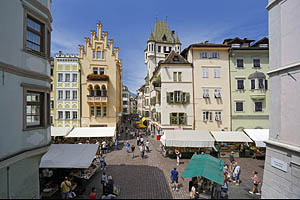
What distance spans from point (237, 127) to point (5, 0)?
80.9ft

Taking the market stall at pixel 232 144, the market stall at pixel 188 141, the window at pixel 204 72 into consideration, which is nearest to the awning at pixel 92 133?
the market stall at pixel 188 141

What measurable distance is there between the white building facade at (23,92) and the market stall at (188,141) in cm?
1200


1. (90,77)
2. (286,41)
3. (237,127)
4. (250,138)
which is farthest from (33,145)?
(237,127)

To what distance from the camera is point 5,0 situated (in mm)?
5672

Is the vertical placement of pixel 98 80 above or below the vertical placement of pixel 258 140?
above

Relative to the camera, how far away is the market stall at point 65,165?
913 cm

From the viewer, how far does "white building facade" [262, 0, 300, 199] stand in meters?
7.39

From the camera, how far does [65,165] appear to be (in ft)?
30.1

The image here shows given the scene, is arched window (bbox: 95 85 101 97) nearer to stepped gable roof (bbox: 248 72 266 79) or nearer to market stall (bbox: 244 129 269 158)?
market stall (bbox: 244 129 269 158)

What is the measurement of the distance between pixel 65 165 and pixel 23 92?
5290mm

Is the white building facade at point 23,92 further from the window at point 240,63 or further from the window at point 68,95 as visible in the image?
the window at point 240,63

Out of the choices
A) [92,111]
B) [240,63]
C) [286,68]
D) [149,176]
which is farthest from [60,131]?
[240,63]

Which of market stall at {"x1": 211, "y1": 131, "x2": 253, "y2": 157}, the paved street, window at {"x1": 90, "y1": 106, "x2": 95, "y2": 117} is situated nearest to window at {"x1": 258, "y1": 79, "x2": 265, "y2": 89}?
market stall at {"x1": 211, "y1": 131, "x2": 253, "y2": 157}

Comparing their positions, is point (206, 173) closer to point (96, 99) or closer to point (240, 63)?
point (240, 63)
